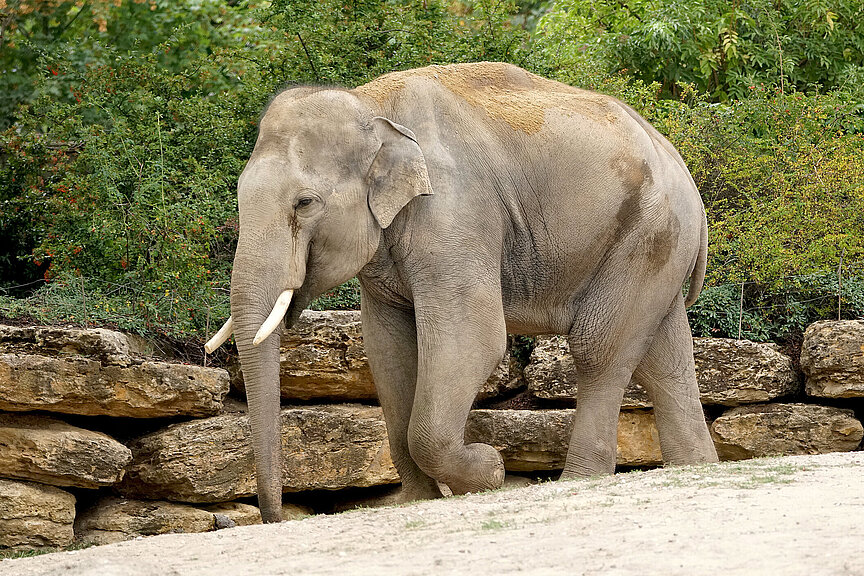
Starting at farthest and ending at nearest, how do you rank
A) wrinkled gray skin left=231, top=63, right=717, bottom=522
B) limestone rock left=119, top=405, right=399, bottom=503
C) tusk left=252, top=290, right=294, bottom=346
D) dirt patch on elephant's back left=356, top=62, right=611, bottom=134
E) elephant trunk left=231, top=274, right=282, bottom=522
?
limestone rock left=119, top=405, right=399, bottom=503 → dirt patch on elephant's back left=356, top=62, right=611, bottom=134 → wrinkled gray skin left=231, top=63, right=717, bottom=522 → elephant trunk left=231, top=274, right=282, bottom=522 → tusk left=252, top=290, right=294, bottom=346

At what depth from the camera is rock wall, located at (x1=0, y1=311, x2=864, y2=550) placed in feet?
25.5

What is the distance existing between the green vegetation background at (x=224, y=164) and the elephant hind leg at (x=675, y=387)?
2.47 metres

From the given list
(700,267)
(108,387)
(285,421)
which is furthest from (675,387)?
(108,387)

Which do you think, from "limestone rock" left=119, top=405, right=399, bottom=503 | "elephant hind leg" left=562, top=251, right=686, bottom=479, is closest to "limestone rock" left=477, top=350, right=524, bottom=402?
"limestone rock" left=119, top=405, right=399, bottom=503

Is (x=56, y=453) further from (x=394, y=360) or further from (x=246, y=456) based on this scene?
(x=394, y=360)

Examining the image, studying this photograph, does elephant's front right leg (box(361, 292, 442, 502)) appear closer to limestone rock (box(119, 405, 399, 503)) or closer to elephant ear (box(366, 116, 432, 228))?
elephant ear (box(366, 116, 432, 228))

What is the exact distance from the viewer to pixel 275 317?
19.5ft

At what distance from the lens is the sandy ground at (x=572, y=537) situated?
390 centimetres

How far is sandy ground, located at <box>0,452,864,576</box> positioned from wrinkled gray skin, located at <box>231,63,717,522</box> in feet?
2.73

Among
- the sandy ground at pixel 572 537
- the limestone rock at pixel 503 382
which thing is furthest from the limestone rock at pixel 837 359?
the sandy ground at pixel 572 537

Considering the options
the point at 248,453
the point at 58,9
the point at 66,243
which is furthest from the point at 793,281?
the point at 58,9

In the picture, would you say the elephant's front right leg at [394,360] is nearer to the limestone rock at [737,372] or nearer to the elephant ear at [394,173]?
the elephant ear at [394,173]

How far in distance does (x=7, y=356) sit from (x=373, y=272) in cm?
255

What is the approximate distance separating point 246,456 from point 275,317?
2.92 meters
